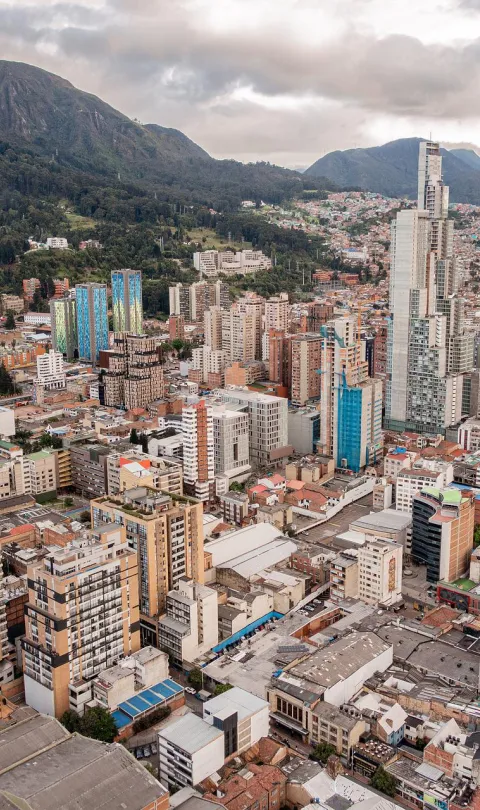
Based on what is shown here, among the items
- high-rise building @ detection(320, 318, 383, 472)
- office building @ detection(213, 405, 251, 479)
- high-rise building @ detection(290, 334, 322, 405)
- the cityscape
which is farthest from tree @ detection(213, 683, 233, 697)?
high-rise building @ detection(290, 334, 322, 405)

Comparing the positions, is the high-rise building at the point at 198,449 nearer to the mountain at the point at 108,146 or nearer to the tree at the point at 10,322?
the tree at the point at 10,322

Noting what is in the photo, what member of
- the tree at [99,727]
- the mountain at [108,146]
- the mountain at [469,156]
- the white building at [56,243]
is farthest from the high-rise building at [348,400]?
the mountain at [469,156]

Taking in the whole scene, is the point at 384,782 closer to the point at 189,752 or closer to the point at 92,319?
the point at 189,752

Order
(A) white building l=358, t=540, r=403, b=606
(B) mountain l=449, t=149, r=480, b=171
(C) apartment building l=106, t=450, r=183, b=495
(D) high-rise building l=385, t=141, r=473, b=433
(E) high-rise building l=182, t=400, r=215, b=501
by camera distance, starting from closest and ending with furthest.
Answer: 1. (A) white building l=358, t=540, r=403, b=606
2. (C) apartment building l=106, t=450, r=183, b=495
3. (E) high-rise building l=182, t=400, r=215, b=501
4. (D) high-rise building l=385, t=141, r=473, b=433
5. (B) mountain l=449, t=149, r=480, b=171

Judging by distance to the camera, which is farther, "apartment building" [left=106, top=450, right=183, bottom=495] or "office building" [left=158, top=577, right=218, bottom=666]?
"apartment building" [left=106, top=450, right=183, bottom=495]

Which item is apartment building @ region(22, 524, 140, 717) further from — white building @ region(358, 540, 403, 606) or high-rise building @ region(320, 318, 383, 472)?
high-rise building @ region(320, 318, 383, 472)

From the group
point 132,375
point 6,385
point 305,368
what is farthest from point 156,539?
point 6,385
